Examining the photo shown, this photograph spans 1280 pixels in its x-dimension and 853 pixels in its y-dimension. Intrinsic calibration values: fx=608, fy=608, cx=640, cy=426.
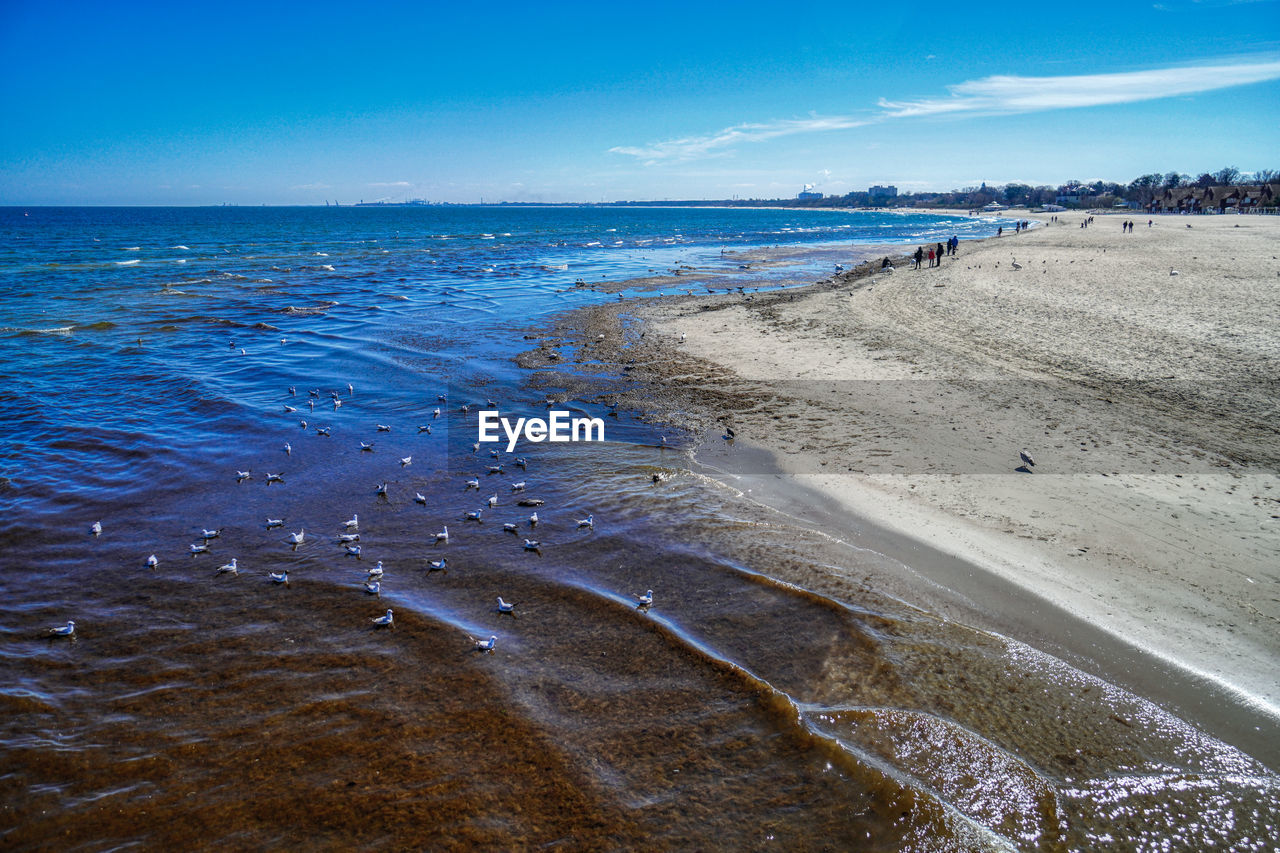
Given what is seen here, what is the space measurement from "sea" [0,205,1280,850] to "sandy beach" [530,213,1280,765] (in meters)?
0.92

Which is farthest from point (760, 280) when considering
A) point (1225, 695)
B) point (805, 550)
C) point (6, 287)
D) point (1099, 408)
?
point (6, 287)

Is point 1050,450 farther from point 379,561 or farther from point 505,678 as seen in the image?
point 379,561

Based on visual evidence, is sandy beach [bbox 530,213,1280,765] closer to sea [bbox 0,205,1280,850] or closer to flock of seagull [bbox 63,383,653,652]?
sea [bbox 0,205,1280,850]

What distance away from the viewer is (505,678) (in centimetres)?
730

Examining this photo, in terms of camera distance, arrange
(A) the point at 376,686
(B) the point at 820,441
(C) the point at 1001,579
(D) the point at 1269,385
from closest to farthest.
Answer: (A) the point at 376,686 → (C) the point at 1001,579 → (B) the point at 820,441 → (D) the point at 1269,385

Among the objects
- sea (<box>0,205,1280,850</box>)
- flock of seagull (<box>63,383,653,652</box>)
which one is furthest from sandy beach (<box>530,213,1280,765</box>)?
flock of seagull (<box>63,383,653,652</box>)

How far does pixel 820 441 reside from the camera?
44.9 ft

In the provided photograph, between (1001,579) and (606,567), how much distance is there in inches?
229

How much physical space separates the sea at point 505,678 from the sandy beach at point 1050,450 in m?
0.92

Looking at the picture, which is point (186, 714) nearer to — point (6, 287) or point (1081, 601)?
point (1081, 601)

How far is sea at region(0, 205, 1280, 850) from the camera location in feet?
18.2

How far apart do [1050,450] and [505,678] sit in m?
11.5

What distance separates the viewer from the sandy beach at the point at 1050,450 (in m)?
7.78

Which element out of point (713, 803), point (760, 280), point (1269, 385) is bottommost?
point (713, 803)
